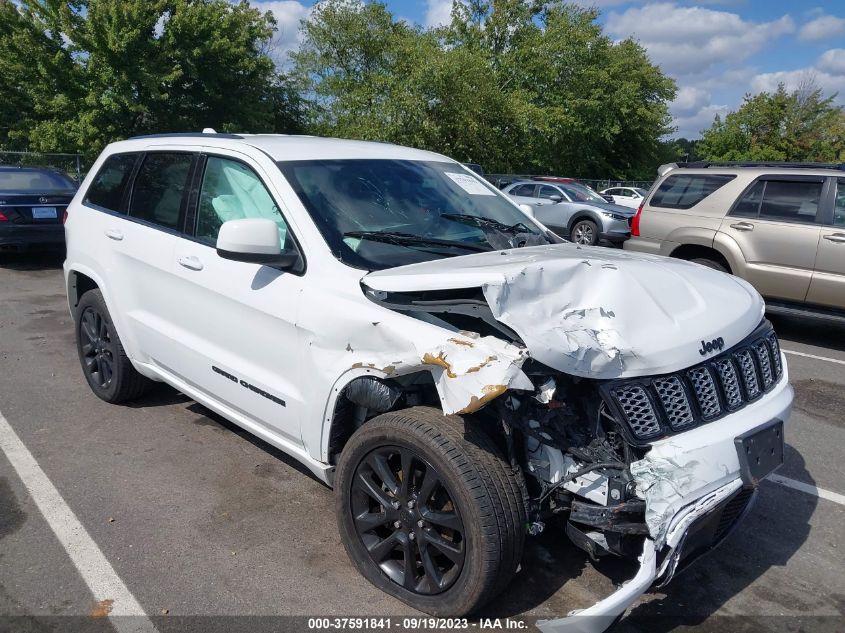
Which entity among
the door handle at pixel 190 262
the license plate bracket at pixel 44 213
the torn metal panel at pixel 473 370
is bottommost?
the license plate bracket at pixel 44 213

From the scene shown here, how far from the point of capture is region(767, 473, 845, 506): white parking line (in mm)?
3928

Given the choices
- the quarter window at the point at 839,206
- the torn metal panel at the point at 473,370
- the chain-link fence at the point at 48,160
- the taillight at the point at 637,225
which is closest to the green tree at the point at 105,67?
the chain-link fence at the point at 48,160

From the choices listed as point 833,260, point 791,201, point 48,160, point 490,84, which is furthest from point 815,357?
point 490,84

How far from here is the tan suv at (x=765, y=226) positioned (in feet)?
23.8

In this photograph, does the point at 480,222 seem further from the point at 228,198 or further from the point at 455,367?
the point at 455,367

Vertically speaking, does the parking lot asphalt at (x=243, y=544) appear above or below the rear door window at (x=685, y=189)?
below

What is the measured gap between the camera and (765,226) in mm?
7641

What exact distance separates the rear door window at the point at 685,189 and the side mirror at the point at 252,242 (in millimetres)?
6559

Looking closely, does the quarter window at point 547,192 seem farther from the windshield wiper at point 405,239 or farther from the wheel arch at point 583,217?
the windshield wiper at point 405,239

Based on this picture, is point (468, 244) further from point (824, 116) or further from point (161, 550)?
point (824, 116)

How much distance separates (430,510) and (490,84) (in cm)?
2720

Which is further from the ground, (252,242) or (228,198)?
(228,198)

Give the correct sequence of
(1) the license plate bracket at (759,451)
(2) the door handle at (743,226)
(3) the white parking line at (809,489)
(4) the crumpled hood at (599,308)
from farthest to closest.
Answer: (2) the door handle at (743,226)
(3) the white parking line at (809,489)
(1) the license plate bracket at (759,451)
(4) the crumpled hood at (599,308)

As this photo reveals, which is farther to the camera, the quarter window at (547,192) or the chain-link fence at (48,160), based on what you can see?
the chain-link fence at (48,160)
